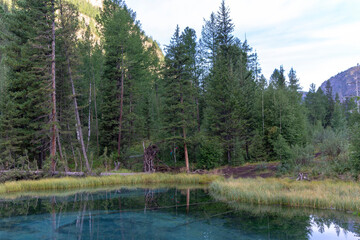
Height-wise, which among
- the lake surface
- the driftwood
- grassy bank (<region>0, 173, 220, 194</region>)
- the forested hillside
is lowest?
the lake surface

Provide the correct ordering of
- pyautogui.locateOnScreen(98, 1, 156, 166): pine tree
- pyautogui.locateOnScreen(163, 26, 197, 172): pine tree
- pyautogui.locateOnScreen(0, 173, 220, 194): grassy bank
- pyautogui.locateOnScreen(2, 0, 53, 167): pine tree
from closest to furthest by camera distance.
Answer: pyautogui.locateOnScreen(0, 173, 220, 194): grassy bank < pyautogui.locateOnScreen(2, 0, 53, 167): pine tree < pyautogui.locateOnScreen(163, 26, 197, 172): pine tree < pyautogui.locateOnScreen(98, 1, 156, 166): pine tree

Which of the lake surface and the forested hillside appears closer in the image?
the lake surface

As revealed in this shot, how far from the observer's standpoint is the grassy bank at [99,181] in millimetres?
19672

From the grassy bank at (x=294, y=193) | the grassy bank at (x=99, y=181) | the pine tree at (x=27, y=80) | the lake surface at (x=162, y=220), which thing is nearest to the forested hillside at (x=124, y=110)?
the pine tree at (x=27, y=80)

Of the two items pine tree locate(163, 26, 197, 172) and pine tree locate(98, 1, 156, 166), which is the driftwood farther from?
pine tree locate(98, 1, 156, 166)

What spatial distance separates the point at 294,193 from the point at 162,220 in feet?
23.2

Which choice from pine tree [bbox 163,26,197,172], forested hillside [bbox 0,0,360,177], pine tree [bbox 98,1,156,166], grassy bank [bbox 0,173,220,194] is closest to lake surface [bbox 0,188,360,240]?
grassy bank [bbox 0,173,220,194]

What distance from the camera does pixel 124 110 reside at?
29531 mm

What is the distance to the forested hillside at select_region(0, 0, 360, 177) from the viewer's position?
2308 cm

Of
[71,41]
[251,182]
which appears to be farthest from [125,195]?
[71,41]

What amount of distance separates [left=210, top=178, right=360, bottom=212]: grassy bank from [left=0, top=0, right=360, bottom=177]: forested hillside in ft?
11.3

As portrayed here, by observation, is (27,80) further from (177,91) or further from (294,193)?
(294,193)

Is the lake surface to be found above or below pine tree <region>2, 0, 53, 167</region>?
below

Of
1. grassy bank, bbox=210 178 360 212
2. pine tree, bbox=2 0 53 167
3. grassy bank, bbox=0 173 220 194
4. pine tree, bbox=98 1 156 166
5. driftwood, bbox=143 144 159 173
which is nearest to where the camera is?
grassy bank, bbox=210 178 360 212
